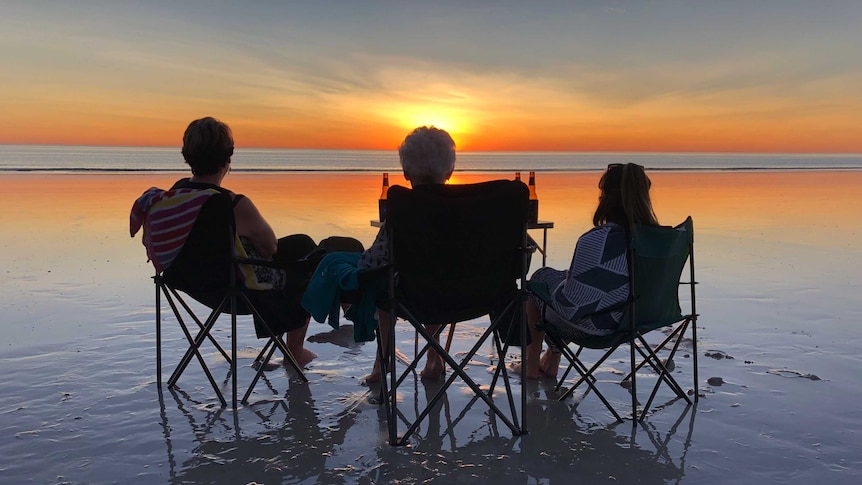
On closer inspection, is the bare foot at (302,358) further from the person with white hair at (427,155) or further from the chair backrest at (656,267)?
the chair backrest at (656,267)

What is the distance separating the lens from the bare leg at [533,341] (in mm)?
4160

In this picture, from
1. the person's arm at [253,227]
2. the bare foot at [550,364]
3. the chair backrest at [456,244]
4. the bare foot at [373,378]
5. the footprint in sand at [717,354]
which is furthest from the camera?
the footprint in sand at [717,354]

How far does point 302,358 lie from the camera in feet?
14.7

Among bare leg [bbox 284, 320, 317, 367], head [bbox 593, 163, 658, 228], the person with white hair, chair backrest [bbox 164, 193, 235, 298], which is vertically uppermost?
the person with white hair

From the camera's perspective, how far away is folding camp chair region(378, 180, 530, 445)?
10.2ft

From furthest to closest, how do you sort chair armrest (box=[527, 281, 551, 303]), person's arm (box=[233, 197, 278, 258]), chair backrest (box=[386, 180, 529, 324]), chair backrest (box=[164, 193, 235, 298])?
chair armrest (box=[527, 281, 551, 303]) → person's arm (box=[233, 197, 278, 258]) → chair backrest (box=[164, 193, 235, 298]) → chair backrest (box=[386, 180, 529, 324])

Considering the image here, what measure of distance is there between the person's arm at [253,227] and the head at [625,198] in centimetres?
184

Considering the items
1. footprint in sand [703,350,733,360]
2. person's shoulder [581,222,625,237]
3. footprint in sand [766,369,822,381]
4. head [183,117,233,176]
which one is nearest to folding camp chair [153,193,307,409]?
head [183,117,233,176]

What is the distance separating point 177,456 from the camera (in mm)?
3098

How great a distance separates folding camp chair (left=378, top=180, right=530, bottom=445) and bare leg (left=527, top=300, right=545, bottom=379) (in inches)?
29.2

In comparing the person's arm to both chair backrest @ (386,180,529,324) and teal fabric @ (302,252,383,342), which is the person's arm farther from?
chair backrest @ (386,180,529,324)

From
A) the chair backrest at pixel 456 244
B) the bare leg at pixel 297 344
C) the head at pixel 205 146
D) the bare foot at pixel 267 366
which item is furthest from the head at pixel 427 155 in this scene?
the bare foot at pixel 267 366

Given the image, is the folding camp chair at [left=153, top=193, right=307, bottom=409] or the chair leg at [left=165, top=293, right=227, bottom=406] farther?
the chair leg at [left=165, top=293, right=227, bottom=406]

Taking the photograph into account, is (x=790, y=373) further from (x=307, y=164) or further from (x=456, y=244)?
(x=307, y=164)
